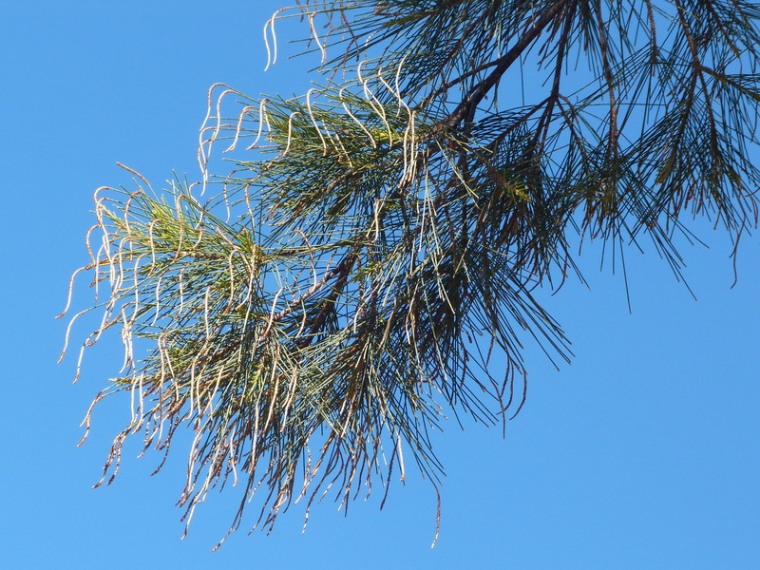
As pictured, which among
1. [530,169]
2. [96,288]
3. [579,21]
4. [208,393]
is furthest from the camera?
[579,21]

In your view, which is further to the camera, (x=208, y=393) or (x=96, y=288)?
(x=208, y=393)

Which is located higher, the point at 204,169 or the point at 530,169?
the point at 530,169

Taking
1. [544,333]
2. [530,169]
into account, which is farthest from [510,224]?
[544,333]

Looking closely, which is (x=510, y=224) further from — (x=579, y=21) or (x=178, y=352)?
(x=178, y=352)

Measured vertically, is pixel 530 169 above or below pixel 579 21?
below

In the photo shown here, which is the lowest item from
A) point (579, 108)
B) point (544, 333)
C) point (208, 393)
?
point (208, 393)

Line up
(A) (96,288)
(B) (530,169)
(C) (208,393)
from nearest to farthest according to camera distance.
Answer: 1. (A) (96,288)
2. (C) (208,393)
3. (B) (530,169)

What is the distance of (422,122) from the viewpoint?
4.33 ft

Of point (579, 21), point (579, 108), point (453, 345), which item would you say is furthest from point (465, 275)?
point (579, 21)

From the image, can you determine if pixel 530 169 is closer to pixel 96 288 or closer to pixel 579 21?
pixel 579 21

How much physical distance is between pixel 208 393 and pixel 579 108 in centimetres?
60

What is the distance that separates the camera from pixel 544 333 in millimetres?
1312

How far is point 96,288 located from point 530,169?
0.55 metres

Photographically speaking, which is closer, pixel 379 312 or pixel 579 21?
pixel 379 312
